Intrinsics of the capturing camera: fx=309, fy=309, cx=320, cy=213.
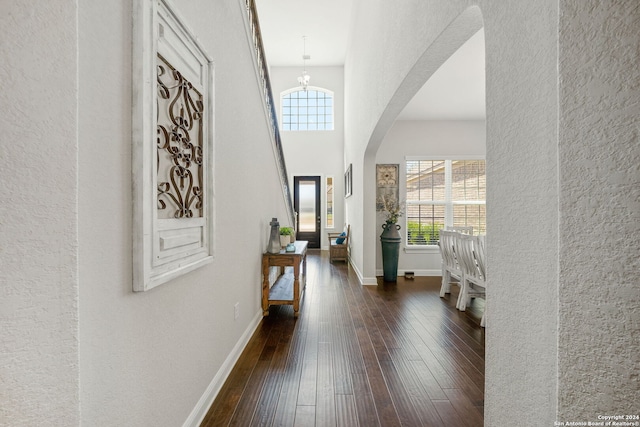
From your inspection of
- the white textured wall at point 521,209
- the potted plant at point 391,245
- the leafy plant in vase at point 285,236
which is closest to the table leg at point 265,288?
the leafy plant in vase at point 285,236

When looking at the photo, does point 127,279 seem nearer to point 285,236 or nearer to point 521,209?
point 521,209

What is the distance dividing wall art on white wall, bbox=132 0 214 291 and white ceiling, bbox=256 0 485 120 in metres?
2.70

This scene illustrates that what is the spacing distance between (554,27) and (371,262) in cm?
432

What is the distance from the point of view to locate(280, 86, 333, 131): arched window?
9.57 meters

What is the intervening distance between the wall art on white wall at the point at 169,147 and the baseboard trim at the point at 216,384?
0.76 metres

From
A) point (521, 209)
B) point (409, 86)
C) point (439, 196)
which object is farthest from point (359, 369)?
point (439, 196)

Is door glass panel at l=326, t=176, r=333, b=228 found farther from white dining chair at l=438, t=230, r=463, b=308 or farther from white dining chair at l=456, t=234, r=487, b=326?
white dining chair at l=456, t=234, r=487, b=326

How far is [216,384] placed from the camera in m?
1.91

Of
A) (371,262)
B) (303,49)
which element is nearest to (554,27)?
(371,262)

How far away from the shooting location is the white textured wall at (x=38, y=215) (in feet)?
2.04

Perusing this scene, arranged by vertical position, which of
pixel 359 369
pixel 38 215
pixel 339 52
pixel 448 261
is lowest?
pixel 359 369

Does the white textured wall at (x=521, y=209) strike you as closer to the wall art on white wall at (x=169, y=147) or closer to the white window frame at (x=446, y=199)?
the wall art on white wall at (x=169, y=147)

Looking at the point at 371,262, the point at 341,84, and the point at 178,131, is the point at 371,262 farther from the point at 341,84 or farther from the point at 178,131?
the point at 341,84

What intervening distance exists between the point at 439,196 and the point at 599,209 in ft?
17.4
